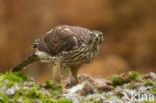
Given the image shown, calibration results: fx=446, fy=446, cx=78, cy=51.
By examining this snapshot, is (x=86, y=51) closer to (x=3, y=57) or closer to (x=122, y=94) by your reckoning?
(x=122, y=94)

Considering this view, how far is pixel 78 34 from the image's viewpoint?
956 cm

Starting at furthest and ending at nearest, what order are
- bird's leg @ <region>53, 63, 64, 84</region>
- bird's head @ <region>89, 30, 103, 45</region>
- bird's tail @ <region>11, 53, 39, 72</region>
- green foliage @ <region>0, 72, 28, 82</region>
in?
1. bird's tail @ <region>11, 53, 39, 72</region>
2. bird's leg @ <region>53, 63, 64, 84</region>
3. green foliage @ <region>0, 72, 28, 82</region>
4. bird's head @ <region>89, 30, 103, 45</region>

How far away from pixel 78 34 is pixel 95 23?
32.9 ft

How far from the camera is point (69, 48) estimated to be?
30.7 feet

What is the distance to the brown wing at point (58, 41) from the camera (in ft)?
30.9

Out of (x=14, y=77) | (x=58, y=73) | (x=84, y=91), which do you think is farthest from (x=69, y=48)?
(x=14, y=77)

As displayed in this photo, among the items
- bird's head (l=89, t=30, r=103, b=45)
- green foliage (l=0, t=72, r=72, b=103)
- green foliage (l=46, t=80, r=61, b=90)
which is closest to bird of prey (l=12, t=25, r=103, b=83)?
bird's head (l=89, t=30, r=103, b=45)

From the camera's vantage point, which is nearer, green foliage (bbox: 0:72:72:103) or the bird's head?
green foliage (bbox: 0:72:72:103)

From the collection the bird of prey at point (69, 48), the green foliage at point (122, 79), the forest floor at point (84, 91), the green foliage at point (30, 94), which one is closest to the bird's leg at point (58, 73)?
the bird of prey at point (69, 48)

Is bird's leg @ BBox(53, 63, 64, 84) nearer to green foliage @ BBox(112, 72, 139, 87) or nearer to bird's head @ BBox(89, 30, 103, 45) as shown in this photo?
bird's head @ BBox(89, 30, 103, 45)

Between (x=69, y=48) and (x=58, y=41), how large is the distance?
1.23 feet

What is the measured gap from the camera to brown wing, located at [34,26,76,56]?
9.41 meters

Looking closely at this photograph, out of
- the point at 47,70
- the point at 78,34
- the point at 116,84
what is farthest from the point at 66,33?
the point at 47,70

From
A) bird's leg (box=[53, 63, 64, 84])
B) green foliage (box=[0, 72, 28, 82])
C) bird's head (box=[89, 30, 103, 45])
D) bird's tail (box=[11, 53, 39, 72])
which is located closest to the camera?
bird's head (box=[89, 30, 103, 45])
